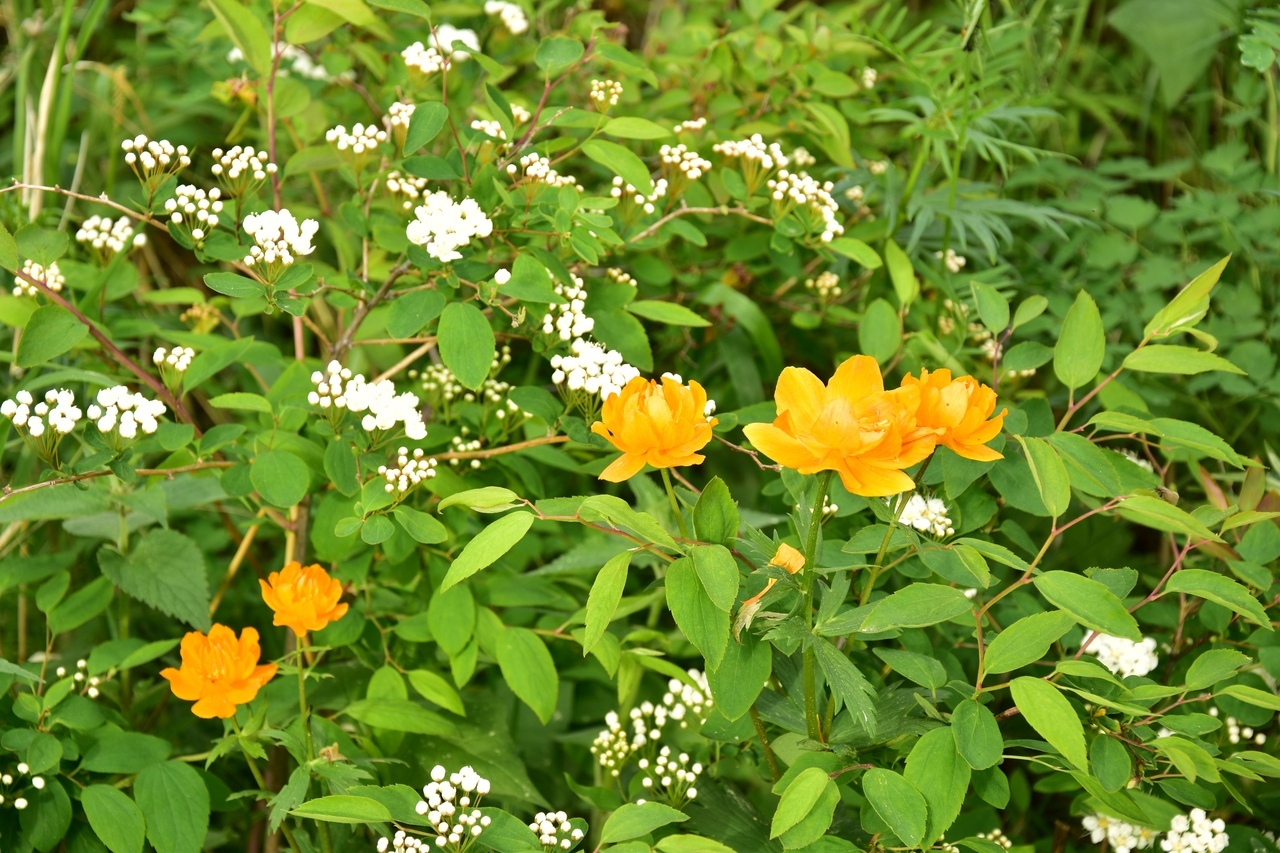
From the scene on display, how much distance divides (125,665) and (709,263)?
846 millimetres

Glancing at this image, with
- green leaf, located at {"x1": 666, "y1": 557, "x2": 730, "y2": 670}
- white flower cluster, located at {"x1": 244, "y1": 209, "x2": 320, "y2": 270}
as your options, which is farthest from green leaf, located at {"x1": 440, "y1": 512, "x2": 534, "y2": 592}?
white flower cluster, located at {"x1": 244, "y1": 209, "x2": 320, "y2": 270}

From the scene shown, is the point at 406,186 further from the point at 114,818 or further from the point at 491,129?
the point at 114,818

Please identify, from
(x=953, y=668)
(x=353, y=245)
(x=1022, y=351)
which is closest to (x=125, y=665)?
(x=353, y=245)

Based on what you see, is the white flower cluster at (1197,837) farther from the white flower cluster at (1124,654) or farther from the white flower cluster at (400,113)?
the white flower cluster at (400,113)

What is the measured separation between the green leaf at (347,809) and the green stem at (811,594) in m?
0.33

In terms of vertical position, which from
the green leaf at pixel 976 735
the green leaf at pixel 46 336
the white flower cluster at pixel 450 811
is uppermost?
the green leaf at pixel 46 336

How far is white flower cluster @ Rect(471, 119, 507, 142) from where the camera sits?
105 centimetres

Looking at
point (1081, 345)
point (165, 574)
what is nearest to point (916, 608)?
point (1081, 345)

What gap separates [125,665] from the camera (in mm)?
1066

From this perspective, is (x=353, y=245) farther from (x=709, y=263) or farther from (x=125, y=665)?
(x=125, y=665)

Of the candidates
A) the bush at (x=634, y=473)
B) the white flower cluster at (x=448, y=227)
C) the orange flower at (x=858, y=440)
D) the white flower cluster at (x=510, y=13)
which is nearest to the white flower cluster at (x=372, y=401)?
the bush at (x=634, y=473)

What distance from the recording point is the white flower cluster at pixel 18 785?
0.94 m

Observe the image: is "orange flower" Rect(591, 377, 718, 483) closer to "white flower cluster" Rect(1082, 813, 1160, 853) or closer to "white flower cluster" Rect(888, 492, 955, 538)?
"white flower cluster" Rect(888, 492, 955, 538)

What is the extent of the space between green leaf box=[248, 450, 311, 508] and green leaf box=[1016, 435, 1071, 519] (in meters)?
0.63
